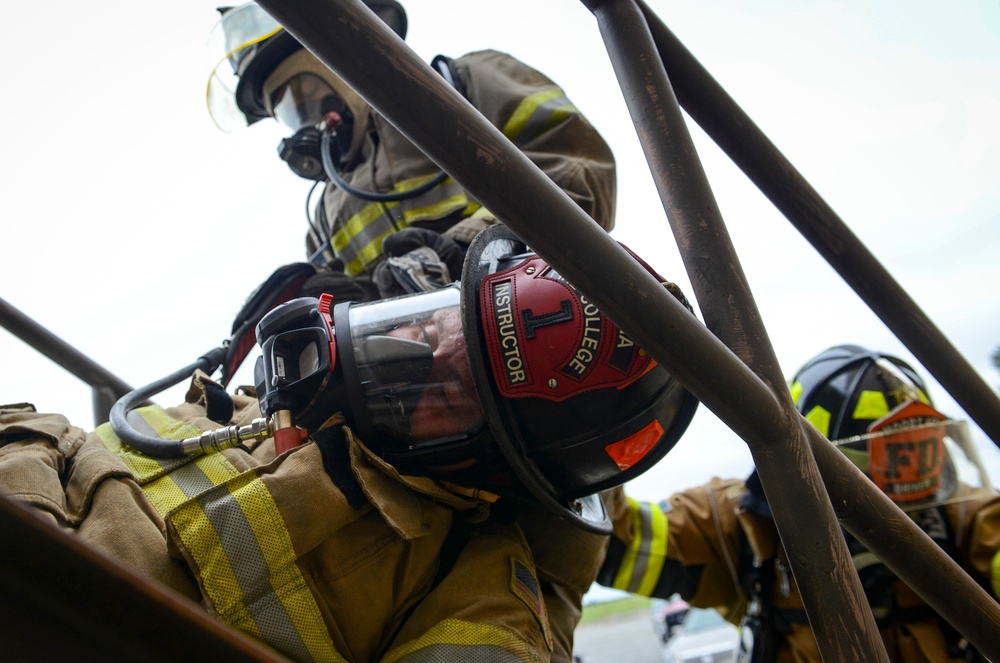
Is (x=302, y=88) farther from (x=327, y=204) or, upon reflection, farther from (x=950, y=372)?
(x=950, y=372)

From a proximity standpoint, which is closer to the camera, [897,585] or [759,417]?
[759,417]

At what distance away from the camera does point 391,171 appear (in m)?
2.15

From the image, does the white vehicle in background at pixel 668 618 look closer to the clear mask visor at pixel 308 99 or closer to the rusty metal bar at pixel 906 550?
the clear mask visor at pixel 308 99

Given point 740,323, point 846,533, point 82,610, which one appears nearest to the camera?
point 82,610

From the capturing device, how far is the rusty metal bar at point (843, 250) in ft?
4.17

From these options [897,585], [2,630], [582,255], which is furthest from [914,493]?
[2,630]

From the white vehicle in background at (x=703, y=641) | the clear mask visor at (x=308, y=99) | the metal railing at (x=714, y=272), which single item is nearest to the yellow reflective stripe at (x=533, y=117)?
the clear mask visor at (x=308, y=99)

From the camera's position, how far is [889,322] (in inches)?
52.0

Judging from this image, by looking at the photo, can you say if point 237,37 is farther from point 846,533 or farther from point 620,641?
point 620,641

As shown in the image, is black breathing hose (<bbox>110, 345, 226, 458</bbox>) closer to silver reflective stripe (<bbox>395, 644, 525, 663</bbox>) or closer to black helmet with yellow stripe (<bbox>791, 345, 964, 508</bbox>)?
silver reflective stripe (<bbox>395, 644, 525, 663</bbox>)

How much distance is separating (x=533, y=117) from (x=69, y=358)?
1239 mm

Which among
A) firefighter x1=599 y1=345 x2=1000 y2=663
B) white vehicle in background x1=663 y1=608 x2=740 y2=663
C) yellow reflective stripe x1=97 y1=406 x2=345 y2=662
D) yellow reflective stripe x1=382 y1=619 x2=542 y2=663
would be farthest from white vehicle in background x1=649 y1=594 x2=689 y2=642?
yellow reflective stripe x1=97 y1=406 x2=345 y2=662

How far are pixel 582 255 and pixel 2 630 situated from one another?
56 centimetres

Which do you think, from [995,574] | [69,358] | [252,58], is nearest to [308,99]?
[252,58]
